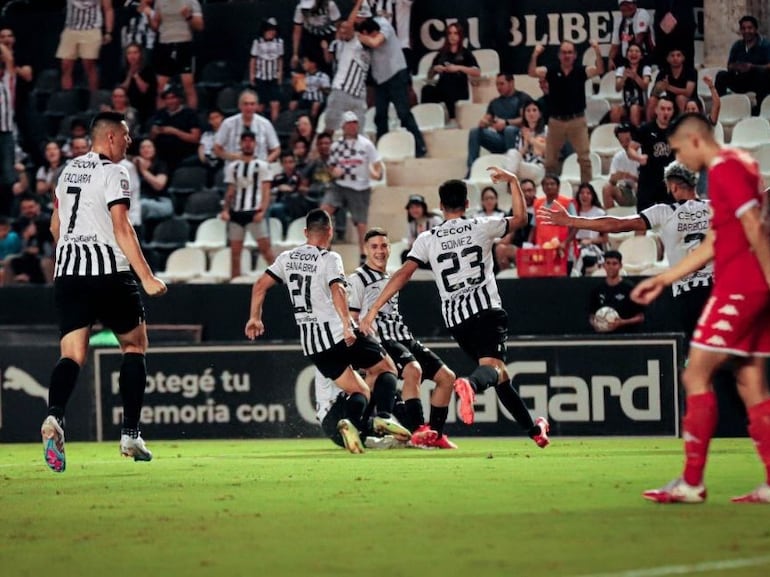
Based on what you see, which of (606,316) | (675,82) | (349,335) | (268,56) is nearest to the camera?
(349,335)

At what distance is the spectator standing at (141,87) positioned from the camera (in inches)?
928

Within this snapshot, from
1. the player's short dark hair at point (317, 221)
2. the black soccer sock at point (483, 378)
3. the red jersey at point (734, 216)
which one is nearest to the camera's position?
the red jersey at point (734, 216)

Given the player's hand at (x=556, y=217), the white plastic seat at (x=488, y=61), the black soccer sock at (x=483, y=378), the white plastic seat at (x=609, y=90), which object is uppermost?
the white plastic seat at (x=488, y=61)

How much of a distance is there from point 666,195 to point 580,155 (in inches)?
85.3

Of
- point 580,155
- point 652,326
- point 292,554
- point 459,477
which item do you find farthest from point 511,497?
point 580,155

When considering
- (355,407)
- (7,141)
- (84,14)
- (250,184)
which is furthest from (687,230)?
(84,14)

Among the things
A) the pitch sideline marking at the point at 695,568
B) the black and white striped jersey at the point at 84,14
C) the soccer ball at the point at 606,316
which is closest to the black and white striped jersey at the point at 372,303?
the soccer ball at the point at 606,316

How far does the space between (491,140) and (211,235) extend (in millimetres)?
3957

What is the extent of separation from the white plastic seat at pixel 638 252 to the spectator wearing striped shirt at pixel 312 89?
5.73m

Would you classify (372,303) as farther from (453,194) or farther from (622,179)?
(622,179)

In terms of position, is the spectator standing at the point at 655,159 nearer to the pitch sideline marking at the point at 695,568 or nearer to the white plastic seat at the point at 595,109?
the white plastic seat at the point at 595,109

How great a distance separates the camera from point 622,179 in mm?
19281

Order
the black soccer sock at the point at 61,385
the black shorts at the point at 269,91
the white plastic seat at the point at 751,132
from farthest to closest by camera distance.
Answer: the black shorts at the point at 269,91
the white plastic seat at the point at 751,132
the black soccer sock at the point at 61,385

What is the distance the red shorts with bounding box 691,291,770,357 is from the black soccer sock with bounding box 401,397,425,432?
6.39 meters
